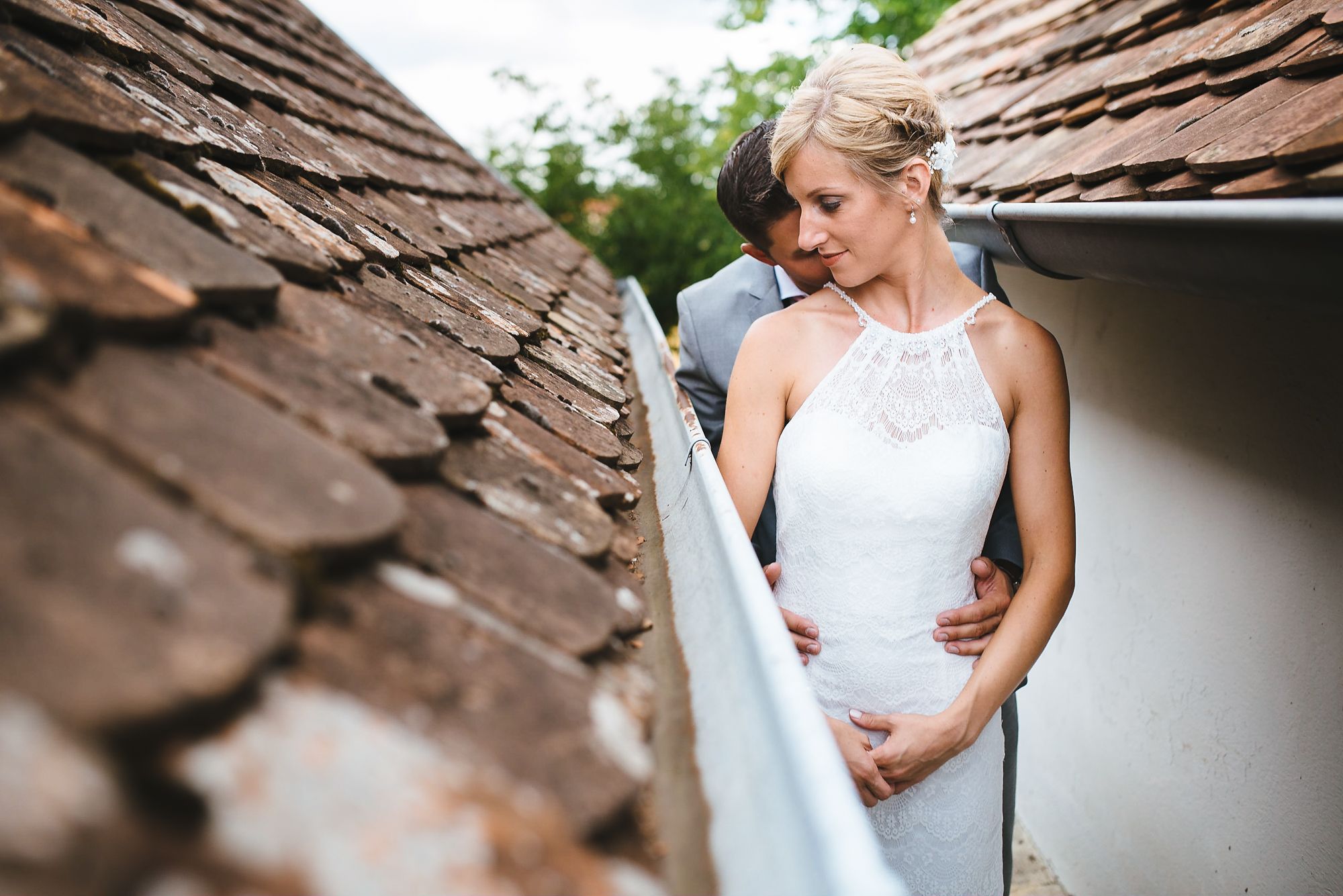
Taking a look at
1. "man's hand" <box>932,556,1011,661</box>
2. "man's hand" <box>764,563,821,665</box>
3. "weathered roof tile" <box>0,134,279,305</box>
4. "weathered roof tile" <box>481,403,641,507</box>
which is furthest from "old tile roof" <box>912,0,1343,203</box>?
"weathered roof tile" <box>0,134,279,305</box>

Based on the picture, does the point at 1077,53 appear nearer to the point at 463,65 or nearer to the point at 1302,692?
the point at 1302,692

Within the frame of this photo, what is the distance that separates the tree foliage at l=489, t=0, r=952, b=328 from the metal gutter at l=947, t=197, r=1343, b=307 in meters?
7.62

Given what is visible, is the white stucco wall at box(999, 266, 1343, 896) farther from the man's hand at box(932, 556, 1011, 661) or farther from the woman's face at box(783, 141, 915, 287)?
the woman's face at box(783, 141, 915, 287)

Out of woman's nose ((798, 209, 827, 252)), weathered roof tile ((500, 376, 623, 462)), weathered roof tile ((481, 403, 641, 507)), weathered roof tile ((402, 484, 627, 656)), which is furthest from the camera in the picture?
woman's nose ((798, 209, 827, 252))

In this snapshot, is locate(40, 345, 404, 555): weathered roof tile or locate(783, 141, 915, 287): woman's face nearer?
locate(40, 345, 404, 555): weathered roof tile

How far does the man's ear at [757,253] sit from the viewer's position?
269 cm

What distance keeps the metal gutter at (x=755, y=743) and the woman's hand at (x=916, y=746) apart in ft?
3.38

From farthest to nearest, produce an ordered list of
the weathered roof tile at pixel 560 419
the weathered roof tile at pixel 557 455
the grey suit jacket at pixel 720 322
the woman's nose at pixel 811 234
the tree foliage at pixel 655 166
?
the tree foliage at pixel 655 166
the grey suit jacket at pixel 720 322
the woman's nose at pixel 811 234
the weathered roof tile at pixel 560 419
the weathered roof tile at pixel 557 455

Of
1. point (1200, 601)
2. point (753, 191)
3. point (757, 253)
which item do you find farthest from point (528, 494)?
point (1200, 601)

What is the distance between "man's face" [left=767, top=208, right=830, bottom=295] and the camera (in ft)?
8.14

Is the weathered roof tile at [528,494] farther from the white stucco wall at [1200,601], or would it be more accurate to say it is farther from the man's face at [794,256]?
the man's face at [794,256]

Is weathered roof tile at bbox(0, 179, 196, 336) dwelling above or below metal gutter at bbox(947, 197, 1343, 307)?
below

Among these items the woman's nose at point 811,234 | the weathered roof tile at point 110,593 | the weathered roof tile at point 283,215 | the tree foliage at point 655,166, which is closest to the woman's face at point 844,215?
the woman's nose at point 811,234

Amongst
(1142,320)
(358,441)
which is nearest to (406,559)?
(358,441)
